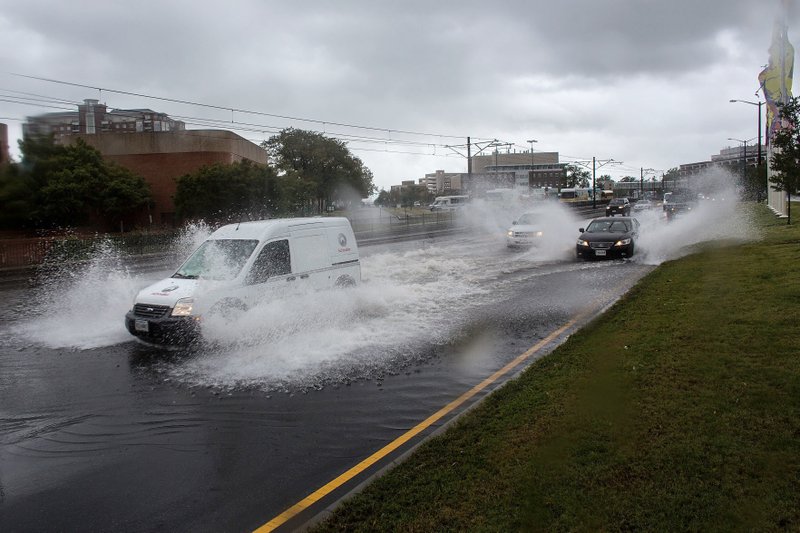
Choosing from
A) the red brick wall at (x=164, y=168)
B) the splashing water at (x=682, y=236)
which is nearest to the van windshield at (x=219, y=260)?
the splashing water at (x=682, y=236)

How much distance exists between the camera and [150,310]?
322 inches

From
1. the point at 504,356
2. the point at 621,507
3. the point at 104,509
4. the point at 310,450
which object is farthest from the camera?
the point at 504,356

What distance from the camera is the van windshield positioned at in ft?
29.0

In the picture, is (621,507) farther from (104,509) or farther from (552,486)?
(104,509)

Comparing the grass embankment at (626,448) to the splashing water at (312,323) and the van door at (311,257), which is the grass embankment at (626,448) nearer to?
the splashing water at (312,323)

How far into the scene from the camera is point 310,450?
4828mm

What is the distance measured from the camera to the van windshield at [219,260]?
29.0 feet

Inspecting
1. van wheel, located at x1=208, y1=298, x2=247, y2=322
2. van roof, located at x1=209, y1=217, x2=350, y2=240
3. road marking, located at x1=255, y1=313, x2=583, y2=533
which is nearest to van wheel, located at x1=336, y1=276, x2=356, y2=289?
van roof, located at x1=209, y1=217, x2=350, y2=240

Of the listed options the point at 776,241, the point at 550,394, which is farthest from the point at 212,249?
the point at 776,241

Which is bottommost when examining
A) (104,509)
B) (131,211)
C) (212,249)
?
(104,509)

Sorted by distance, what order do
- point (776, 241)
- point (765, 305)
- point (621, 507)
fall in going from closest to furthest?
point (621, 507) < point (765, 305) < point (776, 241)

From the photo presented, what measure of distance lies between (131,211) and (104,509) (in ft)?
131

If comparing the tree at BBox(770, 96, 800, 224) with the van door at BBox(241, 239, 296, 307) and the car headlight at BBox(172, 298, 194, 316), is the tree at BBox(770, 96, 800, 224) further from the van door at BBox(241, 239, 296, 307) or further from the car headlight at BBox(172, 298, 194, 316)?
the car headlight at BBox(172, 298, 194, 316)

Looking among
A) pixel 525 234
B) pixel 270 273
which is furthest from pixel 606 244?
pixel 270 273
